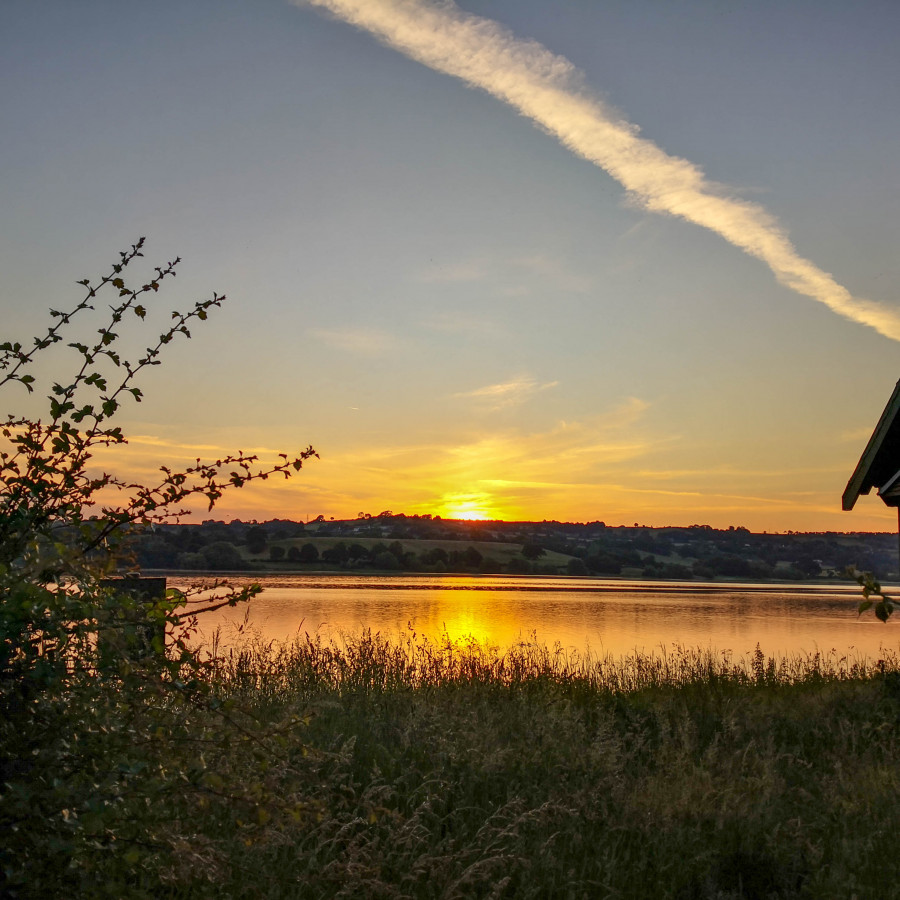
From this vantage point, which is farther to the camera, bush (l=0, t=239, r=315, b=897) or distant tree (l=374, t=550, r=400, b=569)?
distant tree (l=374, t=550, r=400, b=569)

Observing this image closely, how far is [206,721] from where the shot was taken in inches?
143

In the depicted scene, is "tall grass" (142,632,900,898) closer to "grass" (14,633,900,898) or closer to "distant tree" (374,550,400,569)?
"grass" (14,633,900,898)

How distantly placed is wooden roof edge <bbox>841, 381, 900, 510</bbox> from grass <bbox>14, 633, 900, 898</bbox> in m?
2.86

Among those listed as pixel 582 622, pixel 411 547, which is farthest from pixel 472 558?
pixel 582 622

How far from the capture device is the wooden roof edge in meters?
10.3

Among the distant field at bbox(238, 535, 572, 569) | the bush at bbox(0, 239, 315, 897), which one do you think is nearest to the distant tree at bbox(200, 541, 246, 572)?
the distant field at bbox(238, 535, 572, 569)

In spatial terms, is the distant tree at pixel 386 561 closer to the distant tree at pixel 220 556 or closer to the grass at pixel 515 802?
the distant tree at pixel 220 556

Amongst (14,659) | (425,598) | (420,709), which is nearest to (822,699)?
(420,709)

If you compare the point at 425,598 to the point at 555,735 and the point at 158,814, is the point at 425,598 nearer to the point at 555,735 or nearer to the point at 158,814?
the point at 555,735

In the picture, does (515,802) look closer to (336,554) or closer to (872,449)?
(872,449)

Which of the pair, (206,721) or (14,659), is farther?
(206,721)

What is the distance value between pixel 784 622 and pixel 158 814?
39416 millimetres

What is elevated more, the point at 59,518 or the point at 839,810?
the point at 59,518

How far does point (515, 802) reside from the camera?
5.71m
